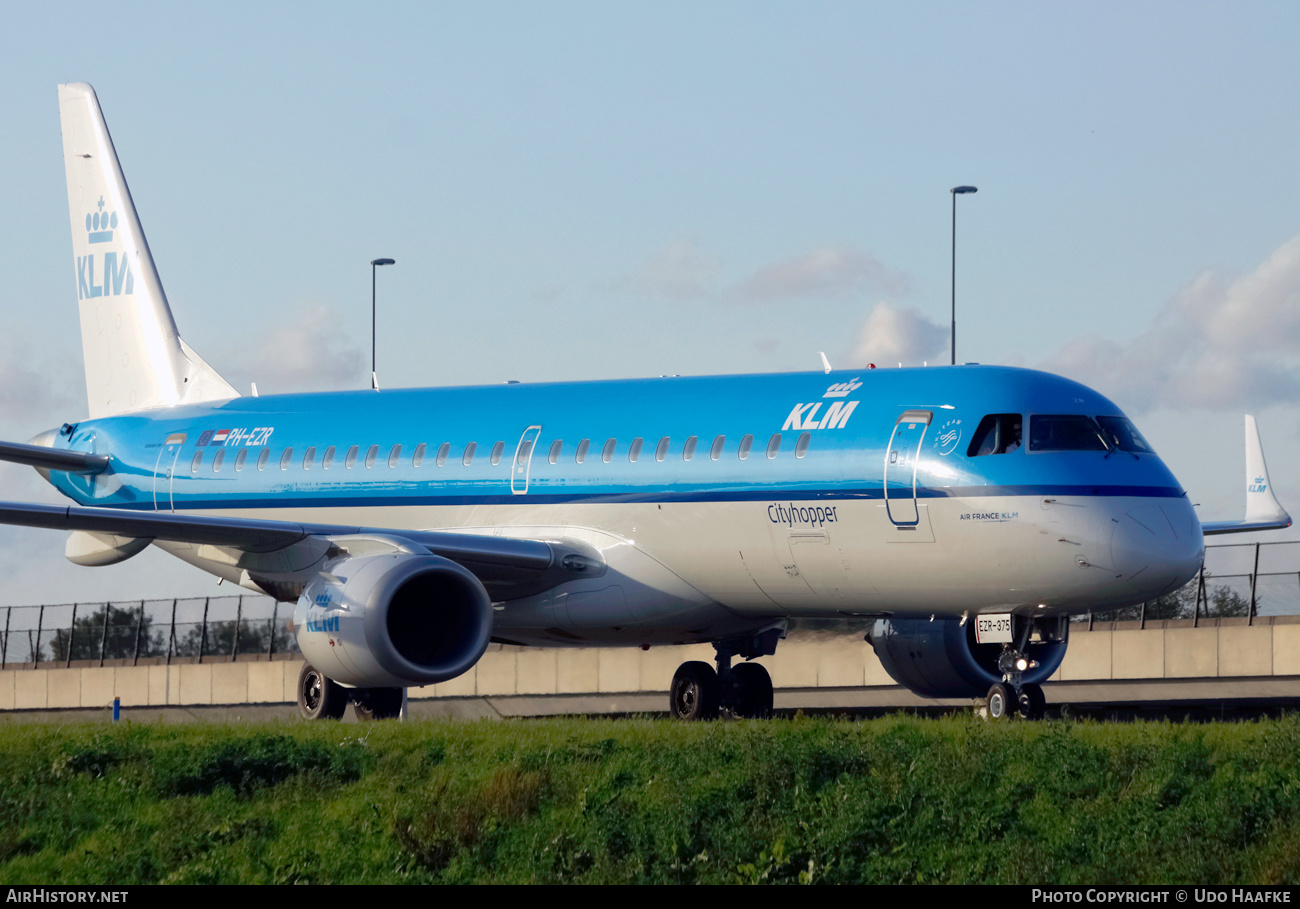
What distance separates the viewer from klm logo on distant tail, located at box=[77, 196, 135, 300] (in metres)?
32.6

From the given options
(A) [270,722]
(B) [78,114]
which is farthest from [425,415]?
(B) [78,114]

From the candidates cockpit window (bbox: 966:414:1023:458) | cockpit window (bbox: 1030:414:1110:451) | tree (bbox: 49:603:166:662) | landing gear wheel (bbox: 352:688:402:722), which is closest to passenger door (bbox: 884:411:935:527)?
cockpit window (bbox: 966:414:1023:458)

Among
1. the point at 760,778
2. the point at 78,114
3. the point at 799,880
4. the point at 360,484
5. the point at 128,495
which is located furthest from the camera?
the point at 78,114

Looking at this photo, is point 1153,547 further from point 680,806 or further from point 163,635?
point 163,635

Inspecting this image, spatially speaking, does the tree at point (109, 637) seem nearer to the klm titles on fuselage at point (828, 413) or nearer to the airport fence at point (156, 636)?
the airport fence at point (156, 636)

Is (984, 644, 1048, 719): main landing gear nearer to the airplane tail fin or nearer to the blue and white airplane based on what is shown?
the blue and white airplane

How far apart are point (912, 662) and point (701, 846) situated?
8.71 metres

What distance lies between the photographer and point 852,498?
66.6 ft

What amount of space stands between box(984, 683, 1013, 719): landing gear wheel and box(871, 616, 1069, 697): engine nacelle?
8.33 ft

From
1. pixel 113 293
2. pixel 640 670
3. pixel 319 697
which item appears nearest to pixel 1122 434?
pixel 319 697

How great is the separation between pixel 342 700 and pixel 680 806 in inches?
399

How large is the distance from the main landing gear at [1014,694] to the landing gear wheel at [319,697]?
9.03m

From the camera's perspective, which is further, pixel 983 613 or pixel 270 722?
pixel 270 722
